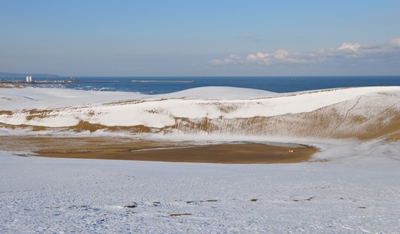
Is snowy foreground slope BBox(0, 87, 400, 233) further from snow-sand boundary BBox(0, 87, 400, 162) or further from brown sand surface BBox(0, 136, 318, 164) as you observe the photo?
brown sand surface BBox(0, 136, 318, 164)

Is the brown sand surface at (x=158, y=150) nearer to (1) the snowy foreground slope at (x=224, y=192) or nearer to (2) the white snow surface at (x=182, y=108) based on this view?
(1) the snowy foreground slope at (x=224, y=192)

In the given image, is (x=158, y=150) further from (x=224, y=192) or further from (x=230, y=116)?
(x=224, y=192)

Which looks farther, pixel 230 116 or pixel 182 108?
pixel 182 108

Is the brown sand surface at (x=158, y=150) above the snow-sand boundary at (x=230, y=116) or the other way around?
the other way around

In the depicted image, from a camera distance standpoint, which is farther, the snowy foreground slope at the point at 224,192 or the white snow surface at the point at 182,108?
the white snow surface at the point at 182,108

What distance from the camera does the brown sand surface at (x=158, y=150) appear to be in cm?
2712

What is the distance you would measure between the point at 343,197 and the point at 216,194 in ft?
13.3

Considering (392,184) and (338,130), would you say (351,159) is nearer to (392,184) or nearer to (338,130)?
(392,184)

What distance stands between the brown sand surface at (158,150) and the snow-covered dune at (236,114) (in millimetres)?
5281

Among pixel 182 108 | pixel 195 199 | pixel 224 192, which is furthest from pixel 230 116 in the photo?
pixel 195 199

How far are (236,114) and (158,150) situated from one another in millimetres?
13749

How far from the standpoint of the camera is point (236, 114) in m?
42.4

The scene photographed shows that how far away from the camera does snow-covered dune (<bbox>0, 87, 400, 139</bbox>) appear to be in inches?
1517

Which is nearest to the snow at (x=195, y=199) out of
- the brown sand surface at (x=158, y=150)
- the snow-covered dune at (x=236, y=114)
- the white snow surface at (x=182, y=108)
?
the brown sand surface at (x=158, y=150)
